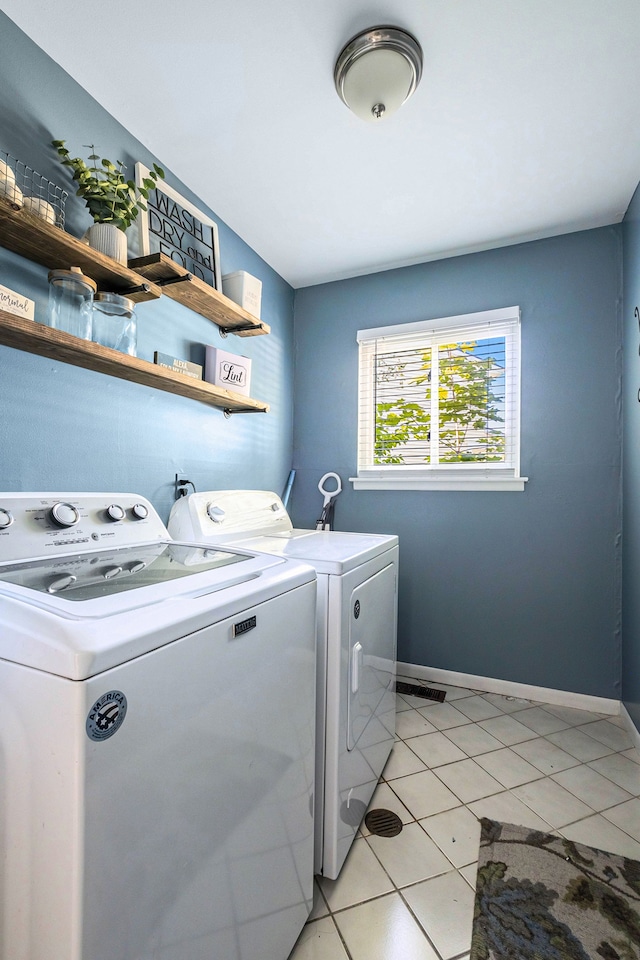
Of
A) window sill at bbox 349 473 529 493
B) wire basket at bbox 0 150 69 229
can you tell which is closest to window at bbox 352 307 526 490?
window sill at bbox 349 473 529 493

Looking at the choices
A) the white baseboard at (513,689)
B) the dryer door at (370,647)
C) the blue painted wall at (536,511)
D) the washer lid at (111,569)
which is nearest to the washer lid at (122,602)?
the washer lid at (111,569)

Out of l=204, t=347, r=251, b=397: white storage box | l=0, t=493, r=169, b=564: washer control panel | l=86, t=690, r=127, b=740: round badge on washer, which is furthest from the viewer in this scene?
l=204, t=347, r=251, b=397: white storage box

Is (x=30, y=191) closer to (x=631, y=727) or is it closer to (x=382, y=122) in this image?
(x=382, y=122)

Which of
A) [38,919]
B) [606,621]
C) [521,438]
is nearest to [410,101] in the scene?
[521,438]

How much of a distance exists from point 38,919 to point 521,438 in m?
2.42

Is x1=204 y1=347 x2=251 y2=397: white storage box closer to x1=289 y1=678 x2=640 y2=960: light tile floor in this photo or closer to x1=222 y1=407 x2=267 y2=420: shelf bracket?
x1=222 y1=407 x2=267 y2=420: shelf bracket

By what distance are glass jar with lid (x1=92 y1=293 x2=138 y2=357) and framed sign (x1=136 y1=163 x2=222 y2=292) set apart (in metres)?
0.27

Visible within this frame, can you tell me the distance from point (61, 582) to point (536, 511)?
2203mm

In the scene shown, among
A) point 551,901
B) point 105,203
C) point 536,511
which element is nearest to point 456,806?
point 551,901

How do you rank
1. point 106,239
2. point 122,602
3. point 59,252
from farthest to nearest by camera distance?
1. point 106,239
2. point 59,252
3. point 122,602

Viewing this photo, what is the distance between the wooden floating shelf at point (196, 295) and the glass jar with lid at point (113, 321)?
0.17m

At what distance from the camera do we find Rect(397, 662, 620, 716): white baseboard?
2.21 metres

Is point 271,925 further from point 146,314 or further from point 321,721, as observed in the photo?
point 146,314

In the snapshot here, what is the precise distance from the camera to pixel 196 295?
1.79 m
